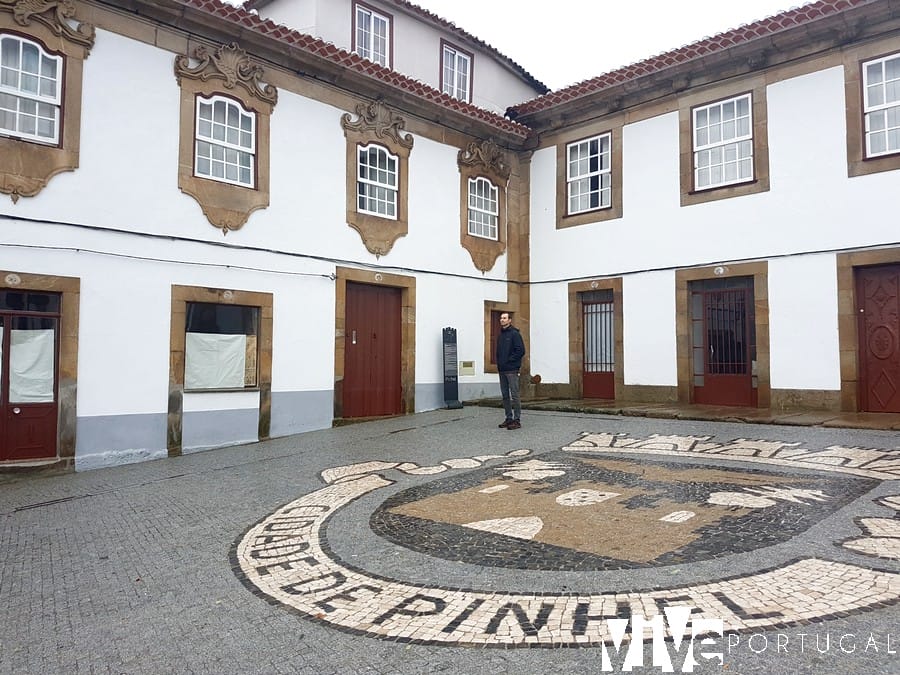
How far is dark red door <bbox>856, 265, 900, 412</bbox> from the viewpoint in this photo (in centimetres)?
908

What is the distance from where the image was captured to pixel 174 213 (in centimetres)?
838

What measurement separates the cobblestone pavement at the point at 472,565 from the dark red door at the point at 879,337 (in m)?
2.71

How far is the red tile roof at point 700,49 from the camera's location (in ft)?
30.6

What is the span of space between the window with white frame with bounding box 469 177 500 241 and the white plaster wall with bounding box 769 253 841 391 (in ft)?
17.5

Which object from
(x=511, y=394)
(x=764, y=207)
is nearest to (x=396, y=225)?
(x=511, y=394)

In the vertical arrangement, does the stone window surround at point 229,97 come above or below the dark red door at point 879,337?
above

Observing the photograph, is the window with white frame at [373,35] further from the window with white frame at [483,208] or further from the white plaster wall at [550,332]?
the white plaster wall at [550,332]

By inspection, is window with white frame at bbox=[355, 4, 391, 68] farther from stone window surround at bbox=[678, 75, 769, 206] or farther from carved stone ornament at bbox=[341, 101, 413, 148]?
stone window surround at bbox=[678, 75, 769, 206]

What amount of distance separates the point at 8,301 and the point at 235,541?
4887 millimetres

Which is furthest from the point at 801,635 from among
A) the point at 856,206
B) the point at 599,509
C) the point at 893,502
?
the point at 856,206

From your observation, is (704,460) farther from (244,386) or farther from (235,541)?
(244,386)

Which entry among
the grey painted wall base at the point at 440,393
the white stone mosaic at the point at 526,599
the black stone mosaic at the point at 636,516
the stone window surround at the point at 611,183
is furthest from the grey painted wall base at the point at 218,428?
the stone window surround at the point at 611,183

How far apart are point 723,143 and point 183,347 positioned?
9.23 metres

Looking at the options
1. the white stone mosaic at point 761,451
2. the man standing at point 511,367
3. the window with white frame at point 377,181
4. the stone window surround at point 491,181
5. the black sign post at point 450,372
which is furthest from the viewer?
the stone window surround at point 491,181
